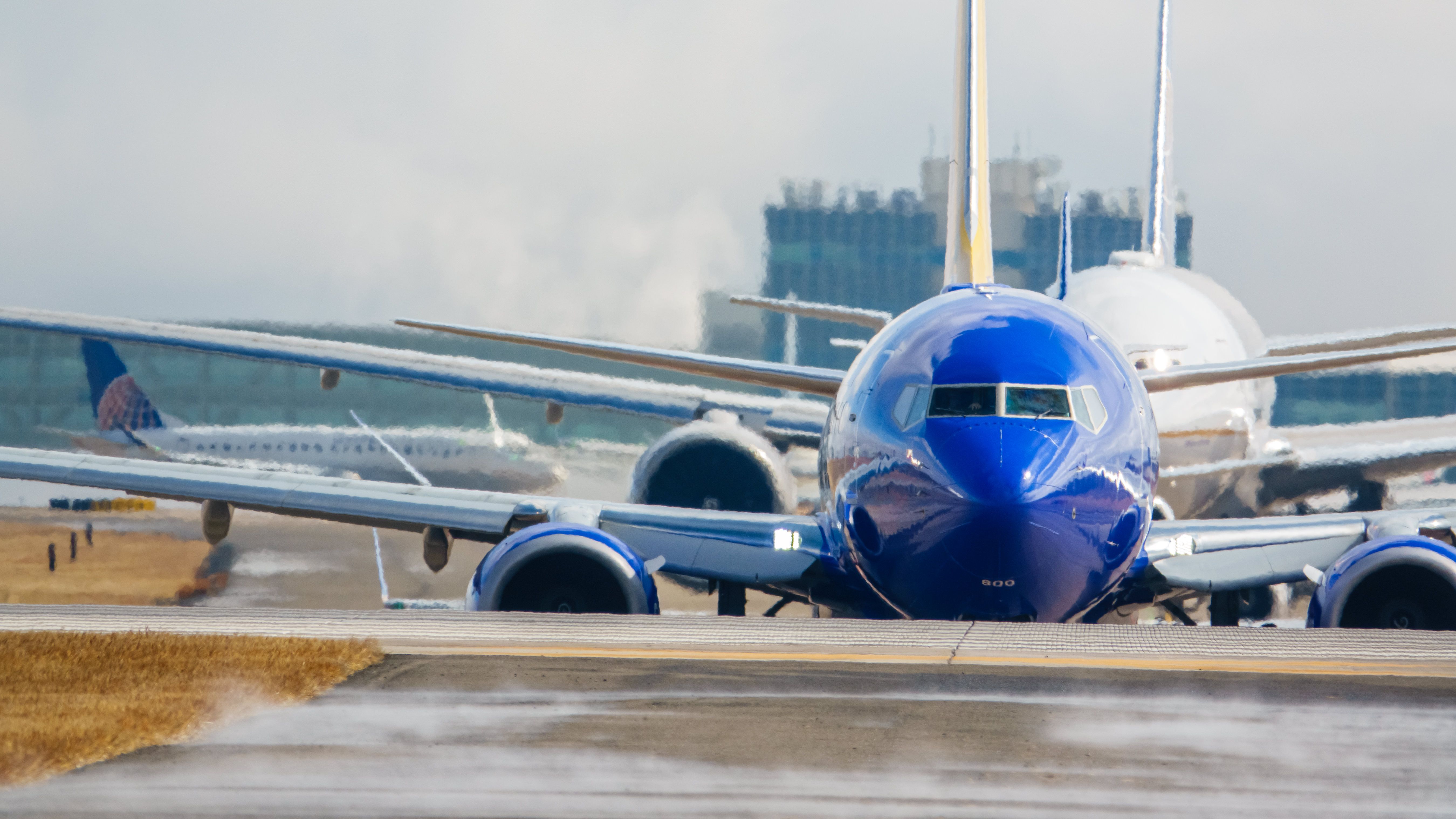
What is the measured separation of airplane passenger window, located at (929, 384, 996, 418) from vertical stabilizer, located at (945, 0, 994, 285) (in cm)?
518

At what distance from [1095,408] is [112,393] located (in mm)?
35905

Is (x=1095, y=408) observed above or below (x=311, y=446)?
above

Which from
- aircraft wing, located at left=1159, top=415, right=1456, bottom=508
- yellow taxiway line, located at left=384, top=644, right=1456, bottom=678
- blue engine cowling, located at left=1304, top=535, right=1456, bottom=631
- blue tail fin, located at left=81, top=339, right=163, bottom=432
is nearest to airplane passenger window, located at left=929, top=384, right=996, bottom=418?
yellow taxiway line, located at left=384, top=644, right=1456, bottom=678

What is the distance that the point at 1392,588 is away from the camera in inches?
528

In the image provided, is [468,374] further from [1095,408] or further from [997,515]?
[997,515]

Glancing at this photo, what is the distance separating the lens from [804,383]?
1620cm

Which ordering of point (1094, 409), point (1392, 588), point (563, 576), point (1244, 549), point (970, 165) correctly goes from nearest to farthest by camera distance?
point (1094, 409) < point (1392, 588) < point (563, 576) < point (1244, 549) < point (970, 165)

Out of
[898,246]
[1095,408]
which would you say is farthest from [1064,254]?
[898,246]

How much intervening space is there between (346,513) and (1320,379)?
5725cm

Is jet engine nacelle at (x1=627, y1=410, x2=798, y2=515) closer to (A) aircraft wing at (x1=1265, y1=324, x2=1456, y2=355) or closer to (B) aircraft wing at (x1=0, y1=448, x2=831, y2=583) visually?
(B) aircraft wing at (x1=0, y1=448, x2=831, y2=583)

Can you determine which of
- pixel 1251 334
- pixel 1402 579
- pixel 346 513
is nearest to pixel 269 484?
pixel 346 513

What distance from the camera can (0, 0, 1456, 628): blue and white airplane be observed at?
11898 mm

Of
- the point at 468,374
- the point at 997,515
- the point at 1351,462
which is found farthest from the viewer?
the point at 1351,462

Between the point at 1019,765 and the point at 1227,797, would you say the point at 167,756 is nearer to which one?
the point at 1019,765
